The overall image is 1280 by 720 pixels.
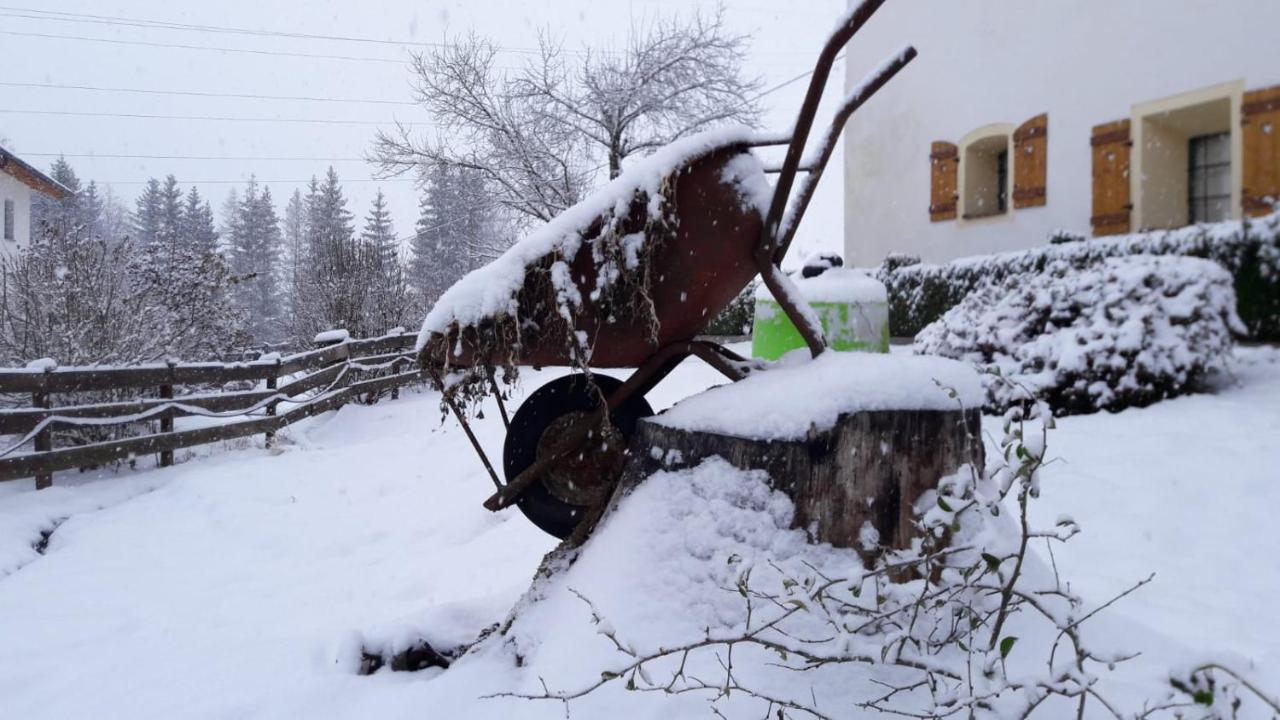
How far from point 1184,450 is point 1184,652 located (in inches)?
128

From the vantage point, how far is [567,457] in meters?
2.31

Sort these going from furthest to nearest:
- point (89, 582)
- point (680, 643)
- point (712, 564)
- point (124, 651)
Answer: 1. point (89, 582)
2. point (124, 651)
3. point (712, 564)
4. point (680, 643)

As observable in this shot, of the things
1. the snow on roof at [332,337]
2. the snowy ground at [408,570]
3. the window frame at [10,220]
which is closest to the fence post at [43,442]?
the snowy ground at [408,570]

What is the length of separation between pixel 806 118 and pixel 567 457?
1245 millimetres

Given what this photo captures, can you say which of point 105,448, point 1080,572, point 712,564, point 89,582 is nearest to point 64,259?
point 105,448

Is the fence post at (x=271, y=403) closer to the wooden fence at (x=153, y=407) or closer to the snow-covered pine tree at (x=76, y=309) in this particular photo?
the wooden fence at (x=153, y=407)

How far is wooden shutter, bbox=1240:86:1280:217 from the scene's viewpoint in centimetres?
764

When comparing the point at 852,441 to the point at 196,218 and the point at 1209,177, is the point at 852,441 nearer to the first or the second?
the point at 1209,177

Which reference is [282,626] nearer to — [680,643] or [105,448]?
[680,643]

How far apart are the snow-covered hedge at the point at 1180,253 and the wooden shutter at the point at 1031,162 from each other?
191cm

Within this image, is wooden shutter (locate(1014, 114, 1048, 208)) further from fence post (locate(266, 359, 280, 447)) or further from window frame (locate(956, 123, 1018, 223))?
fence post (locate(266, 359, 280, 447))

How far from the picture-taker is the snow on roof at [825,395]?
6.12 feet

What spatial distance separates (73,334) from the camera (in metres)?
6.68

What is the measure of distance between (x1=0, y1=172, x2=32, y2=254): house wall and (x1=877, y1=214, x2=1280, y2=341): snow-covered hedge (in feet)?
74.0
